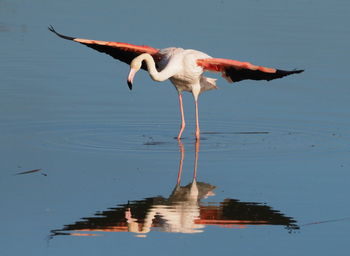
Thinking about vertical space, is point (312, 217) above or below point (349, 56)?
below

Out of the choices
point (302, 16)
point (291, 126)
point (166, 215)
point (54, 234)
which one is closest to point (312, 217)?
point (166, 215)

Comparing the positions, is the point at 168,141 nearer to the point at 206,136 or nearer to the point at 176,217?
the point at 206,136

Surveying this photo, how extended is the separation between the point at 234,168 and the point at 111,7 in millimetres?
10593

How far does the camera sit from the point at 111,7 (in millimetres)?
21000

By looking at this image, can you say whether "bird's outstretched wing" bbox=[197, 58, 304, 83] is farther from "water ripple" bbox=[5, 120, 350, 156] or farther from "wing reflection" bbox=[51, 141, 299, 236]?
"wing reflection" bbox=[51, 141, 299, 236]

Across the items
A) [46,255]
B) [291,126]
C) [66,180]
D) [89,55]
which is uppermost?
[89,55]

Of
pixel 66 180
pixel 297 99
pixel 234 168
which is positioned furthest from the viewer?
pixel 297 99

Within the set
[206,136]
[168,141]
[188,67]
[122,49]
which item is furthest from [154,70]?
[122,49]

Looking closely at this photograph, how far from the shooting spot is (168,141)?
12516 mm

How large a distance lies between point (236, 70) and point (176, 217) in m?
4.20

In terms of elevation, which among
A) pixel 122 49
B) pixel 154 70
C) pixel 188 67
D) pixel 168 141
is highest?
pixel 122 49

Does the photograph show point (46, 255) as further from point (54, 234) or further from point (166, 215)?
point (166, 215)

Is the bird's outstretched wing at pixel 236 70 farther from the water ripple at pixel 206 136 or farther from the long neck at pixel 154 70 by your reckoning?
the water ripple at pixel 206 136

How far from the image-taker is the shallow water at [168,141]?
342 inches
